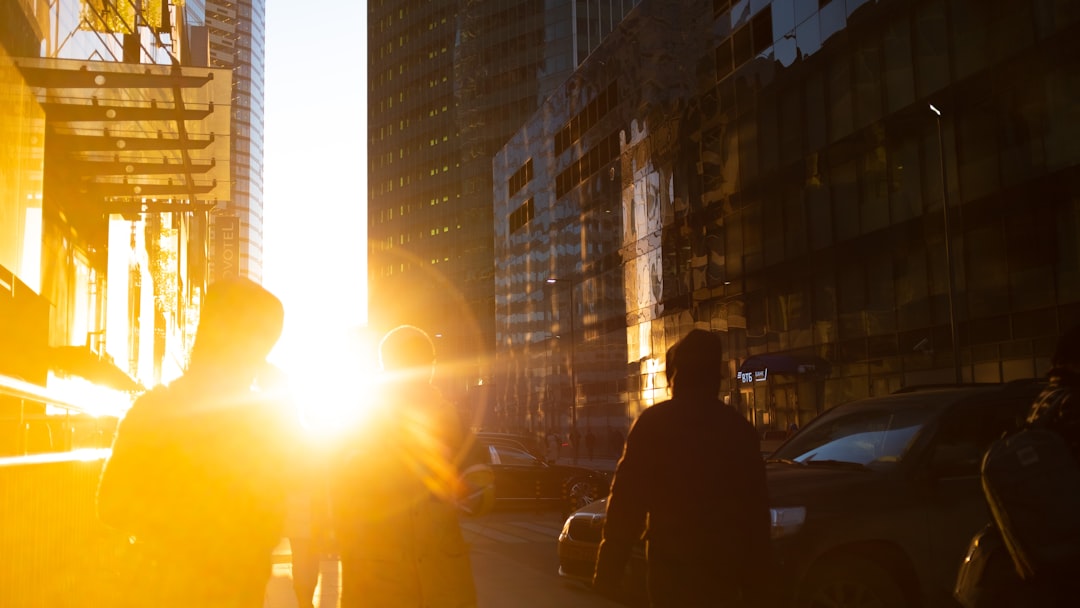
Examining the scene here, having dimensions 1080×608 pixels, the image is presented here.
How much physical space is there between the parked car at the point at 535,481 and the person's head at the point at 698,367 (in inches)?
693

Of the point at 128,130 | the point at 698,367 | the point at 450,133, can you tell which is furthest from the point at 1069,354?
the point at 450,133

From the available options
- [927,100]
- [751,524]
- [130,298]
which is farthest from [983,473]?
[130,298]

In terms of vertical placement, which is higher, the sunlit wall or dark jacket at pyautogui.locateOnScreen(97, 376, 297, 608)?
the sunlit wall

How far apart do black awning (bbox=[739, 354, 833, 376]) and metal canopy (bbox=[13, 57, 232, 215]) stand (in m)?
19.1

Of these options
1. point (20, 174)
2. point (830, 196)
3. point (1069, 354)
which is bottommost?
point (1069, 354)

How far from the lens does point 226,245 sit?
178125 millimetres

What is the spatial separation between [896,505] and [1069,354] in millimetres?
3672

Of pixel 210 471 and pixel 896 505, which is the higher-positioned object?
pixel 210 471

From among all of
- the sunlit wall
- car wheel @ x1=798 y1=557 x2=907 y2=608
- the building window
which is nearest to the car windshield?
car wheel @ x1=798 y1=557 x2=907 y2=608

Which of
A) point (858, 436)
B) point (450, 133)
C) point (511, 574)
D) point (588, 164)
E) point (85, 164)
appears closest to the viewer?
point (858, 436)

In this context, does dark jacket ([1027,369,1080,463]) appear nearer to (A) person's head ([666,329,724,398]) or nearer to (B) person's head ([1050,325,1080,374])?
(B) person's head ([1050,325,1080,374])

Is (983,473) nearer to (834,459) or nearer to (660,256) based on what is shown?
(834,459)

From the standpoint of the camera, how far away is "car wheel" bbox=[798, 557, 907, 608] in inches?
288

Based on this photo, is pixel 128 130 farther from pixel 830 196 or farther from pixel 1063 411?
pixel 830 196
